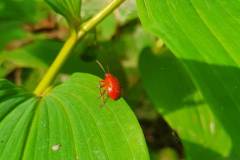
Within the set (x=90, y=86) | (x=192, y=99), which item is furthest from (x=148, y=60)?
(x=90, y=86)

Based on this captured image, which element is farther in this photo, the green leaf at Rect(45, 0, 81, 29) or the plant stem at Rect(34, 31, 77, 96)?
the plant stem at Rect(34, 31, 77, 96)

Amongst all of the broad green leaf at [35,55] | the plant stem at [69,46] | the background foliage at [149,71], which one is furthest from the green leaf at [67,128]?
the broad green leaf at [35,55]

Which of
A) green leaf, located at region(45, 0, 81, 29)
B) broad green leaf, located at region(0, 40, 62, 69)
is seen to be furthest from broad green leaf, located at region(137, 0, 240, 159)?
broad green leaf, located at region(0, 40, 62, 69)

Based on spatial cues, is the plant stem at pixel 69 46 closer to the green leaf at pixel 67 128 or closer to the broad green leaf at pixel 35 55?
the green leaf at pixel 67 128

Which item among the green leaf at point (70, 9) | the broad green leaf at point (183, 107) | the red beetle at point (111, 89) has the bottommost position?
the broad green leaf at point (183, 107)

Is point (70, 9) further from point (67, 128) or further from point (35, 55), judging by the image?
point (35, 55)

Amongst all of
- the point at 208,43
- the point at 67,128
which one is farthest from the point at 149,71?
the point at 208,43

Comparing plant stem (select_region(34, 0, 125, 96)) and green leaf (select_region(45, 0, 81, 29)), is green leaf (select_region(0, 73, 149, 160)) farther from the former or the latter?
green leaf (select_region(45, 0, 81, 29))
